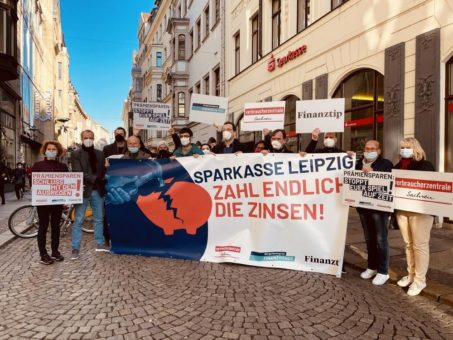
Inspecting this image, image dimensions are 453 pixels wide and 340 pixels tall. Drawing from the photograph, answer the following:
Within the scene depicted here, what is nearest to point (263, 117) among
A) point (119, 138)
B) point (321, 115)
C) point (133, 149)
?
point (321, 115)

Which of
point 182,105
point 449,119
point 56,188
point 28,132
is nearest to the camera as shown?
point 56,188

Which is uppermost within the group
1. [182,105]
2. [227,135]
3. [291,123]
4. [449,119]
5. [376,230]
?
[182,105]

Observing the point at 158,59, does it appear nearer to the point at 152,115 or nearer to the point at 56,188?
the point at 152,115

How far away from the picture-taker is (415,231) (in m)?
4.67

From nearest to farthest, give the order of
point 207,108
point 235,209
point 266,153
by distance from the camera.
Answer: point 266,153 < point 235,209 < point 207,108

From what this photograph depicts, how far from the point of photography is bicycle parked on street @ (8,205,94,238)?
7949 mm

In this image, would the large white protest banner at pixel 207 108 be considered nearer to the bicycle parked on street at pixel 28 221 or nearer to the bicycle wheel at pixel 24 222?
the bicycle parked on street at pixel 28 221

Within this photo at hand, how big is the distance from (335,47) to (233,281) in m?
8.85

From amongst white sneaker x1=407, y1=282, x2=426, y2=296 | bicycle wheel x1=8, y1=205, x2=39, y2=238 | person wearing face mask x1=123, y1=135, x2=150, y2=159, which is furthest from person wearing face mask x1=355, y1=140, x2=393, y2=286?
bicycle wheel x1=8, y1=205, x2=39, y2=238

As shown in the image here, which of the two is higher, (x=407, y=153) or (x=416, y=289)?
(x=407, y=153)

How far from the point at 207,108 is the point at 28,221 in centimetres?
431

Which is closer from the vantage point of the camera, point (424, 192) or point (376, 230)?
point (424, 192)

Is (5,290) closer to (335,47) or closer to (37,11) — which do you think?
(335,47)

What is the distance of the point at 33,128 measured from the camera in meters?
29.1
